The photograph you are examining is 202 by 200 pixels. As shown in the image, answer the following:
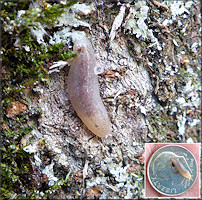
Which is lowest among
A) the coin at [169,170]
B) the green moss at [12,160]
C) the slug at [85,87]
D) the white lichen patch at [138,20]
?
the coin at [169,170]

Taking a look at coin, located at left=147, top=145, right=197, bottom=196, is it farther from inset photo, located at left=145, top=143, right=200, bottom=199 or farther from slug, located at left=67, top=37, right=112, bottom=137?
slug, located at left=67, top=37, right=112, bottom=137

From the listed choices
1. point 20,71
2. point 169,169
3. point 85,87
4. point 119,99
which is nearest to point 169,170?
point 169,169

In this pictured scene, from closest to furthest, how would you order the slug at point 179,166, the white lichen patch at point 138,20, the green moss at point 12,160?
the green moss at point 12,160 → the white lichen patch at point 138,20 → the slug at point 179,166

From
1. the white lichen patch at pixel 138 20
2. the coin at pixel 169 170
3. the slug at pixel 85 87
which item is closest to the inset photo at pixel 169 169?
the coin at pixel 169 170

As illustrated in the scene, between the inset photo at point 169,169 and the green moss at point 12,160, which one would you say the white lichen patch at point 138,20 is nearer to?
the inset photo at point 169,169

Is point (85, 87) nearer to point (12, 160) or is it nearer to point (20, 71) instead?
point (20, 71)

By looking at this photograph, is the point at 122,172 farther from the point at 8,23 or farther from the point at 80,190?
the point at 8,23

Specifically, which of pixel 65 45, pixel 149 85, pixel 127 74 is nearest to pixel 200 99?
pixel 149 85

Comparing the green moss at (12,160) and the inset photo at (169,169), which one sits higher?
the green moss at (12,160)
